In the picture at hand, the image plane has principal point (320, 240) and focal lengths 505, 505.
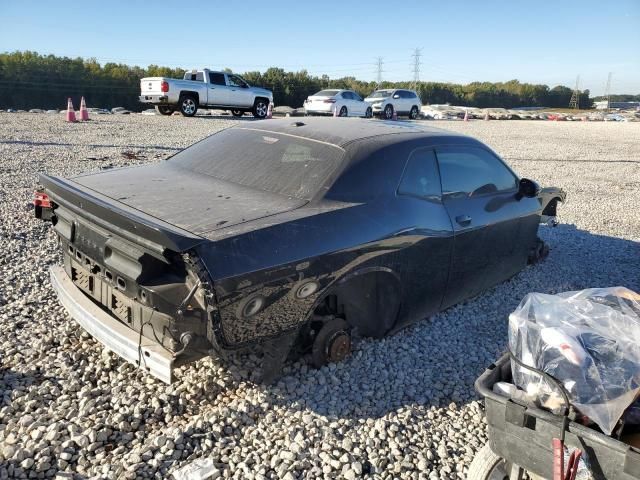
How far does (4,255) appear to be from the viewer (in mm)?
4766

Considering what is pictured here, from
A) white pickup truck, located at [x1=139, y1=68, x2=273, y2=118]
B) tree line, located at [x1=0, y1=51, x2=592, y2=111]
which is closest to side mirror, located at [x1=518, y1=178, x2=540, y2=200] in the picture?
white pickup truck, located at [x1=139, y1=68, x2=273, y2=118]

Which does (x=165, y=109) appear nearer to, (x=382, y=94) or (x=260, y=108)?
(x=260, y=108)

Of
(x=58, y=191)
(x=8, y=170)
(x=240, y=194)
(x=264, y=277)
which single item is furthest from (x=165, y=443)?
(x=8, y=170)

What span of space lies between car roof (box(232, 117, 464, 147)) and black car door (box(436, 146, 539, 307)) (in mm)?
297

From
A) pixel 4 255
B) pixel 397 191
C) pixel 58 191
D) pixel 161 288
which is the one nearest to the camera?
pixel 161 288

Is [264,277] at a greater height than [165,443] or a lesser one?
greater

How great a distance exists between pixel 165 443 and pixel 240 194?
4.81 feet

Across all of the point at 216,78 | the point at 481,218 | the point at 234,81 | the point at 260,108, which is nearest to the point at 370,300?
the point at 481,218

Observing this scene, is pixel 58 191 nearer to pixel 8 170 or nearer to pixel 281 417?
pixel 281 417

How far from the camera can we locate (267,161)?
3.48m

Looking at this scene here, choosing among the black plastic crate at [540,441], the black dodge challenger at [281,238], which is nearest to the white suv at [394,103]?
the black dodge challenger at [281,238]

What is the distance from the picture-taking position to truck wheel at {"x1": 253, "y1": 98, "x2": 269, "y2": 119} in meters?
21.5

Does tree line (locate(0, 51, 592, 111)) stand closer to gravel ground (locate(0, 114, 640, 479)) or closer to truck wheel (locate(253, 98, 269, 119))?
truck wheel (locate(253, 98, 269, 119))

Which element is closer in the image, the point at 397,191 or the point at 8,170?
the point at 397,191
